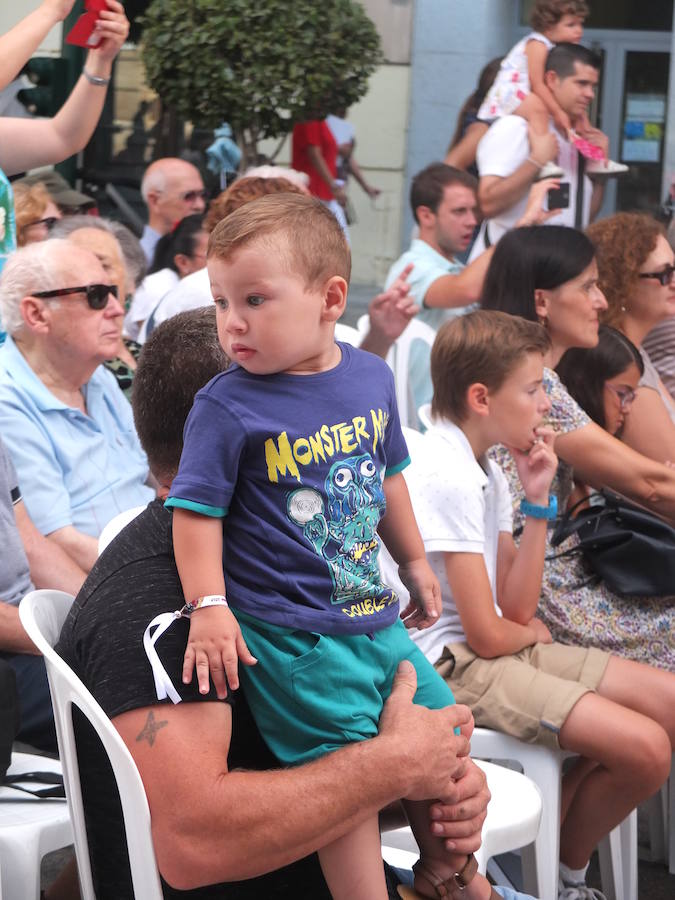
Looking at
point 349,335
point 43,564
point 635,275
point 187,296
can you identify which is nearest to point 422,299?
point 349,335

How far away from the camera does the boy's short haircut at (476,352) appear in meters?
3.22

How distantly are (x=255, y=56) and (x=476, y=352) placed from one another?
11.1 feet

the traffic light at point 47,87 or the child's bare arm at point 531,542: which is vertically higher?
the traffic light at point 47,87

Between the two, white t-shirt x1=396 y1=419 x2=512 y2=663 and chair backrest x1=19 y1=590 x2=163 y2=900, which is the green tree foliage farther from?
chair backrest x1=19 y1=590 x2=163 y2=900

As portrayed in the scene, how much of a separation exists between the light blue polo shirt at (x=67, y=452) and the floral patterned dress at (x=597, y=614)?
1051mm

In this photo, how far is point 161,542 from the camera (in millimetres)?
1804

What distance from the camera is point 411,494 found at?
3047mm

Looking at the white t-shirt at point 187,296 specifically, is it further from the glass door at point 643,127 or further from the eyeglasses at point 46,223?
the glass door at point 643,127

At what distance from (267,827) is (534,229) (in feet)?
8.90

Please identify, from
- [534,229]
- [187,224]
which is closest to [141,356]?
[534,229]

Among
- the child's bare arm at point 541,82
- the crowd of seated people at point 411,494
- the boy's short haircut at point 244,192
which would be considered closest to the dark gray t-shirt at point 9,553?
the crowd of seated people at point 411,494

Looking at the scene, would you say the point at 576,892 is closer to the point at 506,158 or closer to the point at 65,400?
the point at 65,400

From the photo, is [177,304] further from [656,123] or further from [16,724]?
[656,123]

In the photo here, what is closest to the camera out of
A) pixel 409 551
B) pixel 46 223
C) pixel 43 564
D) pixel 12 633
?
pixel 409 551
